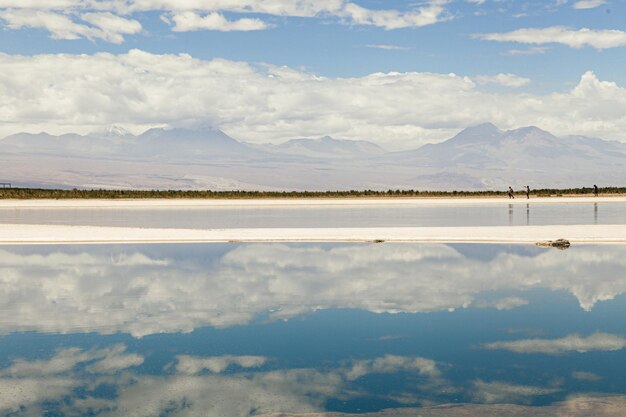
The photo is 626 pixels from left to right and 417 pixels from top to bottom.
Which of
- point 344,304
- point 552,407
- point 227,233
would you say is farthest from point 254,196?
point 552,407

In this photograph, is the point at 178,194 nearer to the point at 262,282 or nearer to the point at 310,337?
the point at 262,282

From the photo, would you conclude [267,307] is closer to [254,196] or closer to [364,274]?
[364,274]

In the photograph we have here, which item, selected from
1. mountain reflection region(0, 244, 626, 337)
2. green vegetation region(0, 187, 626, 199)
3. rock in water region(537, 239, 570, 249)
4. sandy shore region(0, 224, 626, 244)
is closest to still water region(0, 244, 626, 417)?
mountain reflection region(0, 244, 626, 337)

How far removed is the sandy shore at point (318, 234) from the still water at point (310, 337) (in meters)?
8.23

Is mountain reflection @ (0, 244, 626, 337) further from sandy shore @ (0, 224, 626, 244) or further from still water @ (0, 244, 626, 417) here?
sandy shore @ (0, 224, 626, 244)

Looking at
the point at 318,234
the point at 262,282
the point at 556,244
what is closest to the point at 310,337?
the point at 262,282

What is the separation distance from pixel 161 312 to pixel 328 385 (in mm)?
6672

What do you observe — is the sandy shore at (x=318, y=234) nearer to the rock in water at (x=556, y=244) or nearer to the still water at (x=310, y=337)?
the rock in water at (x=556, y=244)

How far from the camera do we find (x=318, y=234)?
121 feet

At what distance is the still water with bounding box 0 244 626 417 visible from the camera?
1122 cm

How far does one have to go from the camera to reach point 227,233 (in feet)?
125

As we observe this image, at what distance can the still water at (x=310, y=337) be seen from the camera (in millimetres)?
11219

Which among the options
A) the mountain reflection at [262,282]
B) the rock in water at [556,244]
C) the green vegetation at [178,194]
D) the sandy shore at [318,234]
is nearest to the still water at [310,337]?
the mountain reflection at [262,282]

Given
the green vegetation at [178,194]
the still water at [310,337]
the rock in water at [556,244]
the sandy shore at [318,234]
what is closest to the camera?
the still water at [310,337]
